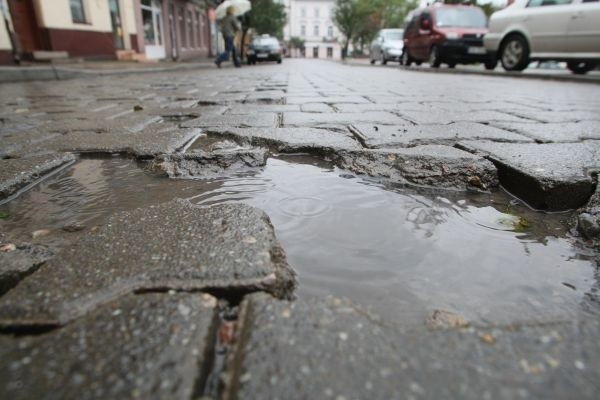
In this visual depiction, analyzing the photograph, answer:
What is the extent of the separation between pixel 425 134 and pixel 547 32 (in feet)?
23.2

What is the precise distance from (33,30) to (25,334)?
Answer: 39.7 feet

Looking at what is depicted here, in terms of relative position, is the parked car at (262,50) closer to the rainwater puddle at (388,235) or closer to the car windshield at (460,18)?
the car windshield at (460,18)

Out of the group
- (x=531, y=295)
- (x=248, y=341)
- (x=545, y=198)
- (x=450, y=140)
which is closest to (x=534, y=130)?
(x=450, y=140)

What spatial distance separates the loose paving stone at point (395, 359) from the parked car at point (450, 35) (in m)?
11.5

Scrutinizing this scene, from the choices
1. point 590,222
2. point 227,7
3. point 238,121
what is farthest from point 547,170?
point 227,7

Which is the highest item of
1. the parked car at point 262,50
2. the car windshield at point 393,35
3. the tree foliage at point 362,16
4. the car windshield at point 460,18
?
the tree foliage at point 362,16

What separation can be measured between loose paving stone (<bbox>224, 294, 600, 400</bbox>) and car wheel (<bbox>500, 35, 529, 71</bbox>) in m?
9.54

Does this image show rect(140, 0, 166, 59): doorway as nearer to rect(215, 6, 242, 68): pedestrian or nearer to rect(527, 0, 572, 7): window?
rect(215, 6, 242, 68): pedestrian

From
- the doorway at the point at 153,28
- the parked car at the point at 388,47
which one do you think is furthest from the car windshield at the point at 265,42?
the parked car at the point at 388,47

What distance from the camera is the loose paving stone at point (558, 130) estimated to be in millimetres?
2467

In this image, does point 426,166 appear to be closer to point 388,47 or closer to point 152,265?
point 152,265

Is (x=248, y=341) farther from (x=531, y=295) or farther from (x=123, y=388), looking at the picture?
(x=531, y=295)

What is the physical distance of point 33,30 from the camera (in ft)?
33.0

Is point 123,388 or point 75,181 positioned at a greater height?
point 123,388
